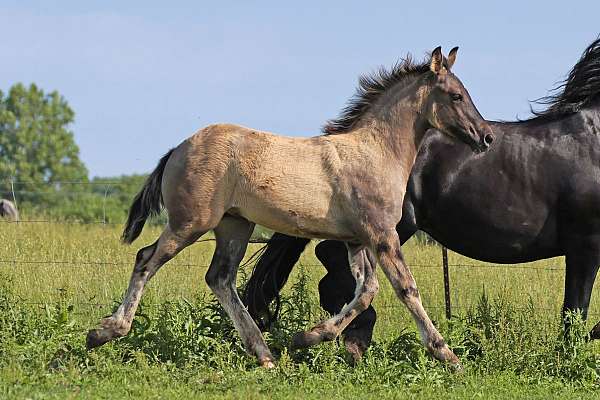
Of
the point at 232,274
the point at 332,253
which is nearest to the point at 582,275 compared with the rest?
the point at 332,253

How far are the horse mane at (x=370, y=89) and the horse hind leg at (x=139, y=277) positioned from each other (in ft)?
4.86

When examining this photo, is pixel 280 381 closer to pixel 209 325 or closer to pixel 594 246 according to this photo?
pixel 209 325

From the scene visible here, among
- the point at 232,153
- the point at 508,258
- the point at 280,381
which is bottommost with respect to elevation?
the point at 280,381

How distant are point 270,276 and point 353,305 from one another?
3.80 ft

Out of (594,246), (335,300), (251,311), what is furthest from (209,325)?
(594,246)

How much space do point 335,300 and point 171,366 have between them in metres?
1.61

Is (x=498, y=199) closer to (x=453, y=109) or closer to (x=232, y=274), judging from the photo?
(x=453, y=109)

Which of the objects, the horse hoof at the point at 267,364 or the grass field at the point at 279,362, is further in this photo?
the horse hoof at the point at 267,364

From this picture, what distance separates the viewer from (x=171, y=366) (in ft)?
24.0

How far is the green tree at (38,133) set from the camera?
6109cm

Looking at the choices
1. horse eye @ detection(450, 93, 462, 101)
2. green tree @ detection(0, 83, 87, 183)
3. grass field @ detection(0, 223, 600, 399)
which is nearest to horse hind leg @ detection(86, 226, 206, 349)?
grass field @ detection(0, 223, 600, 399)

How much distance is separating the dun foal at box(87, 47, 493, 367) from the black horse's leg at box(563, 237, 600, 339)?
1240 millimetres

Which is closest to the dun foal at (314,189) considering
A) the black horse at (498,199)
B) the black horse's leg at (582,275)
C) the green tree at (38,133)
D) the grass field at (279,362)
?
A: the grass field at (279,362)

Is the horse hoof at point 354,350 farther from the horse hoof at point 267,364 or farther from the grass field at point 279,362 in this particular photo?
the horse hoof at point 267,364
